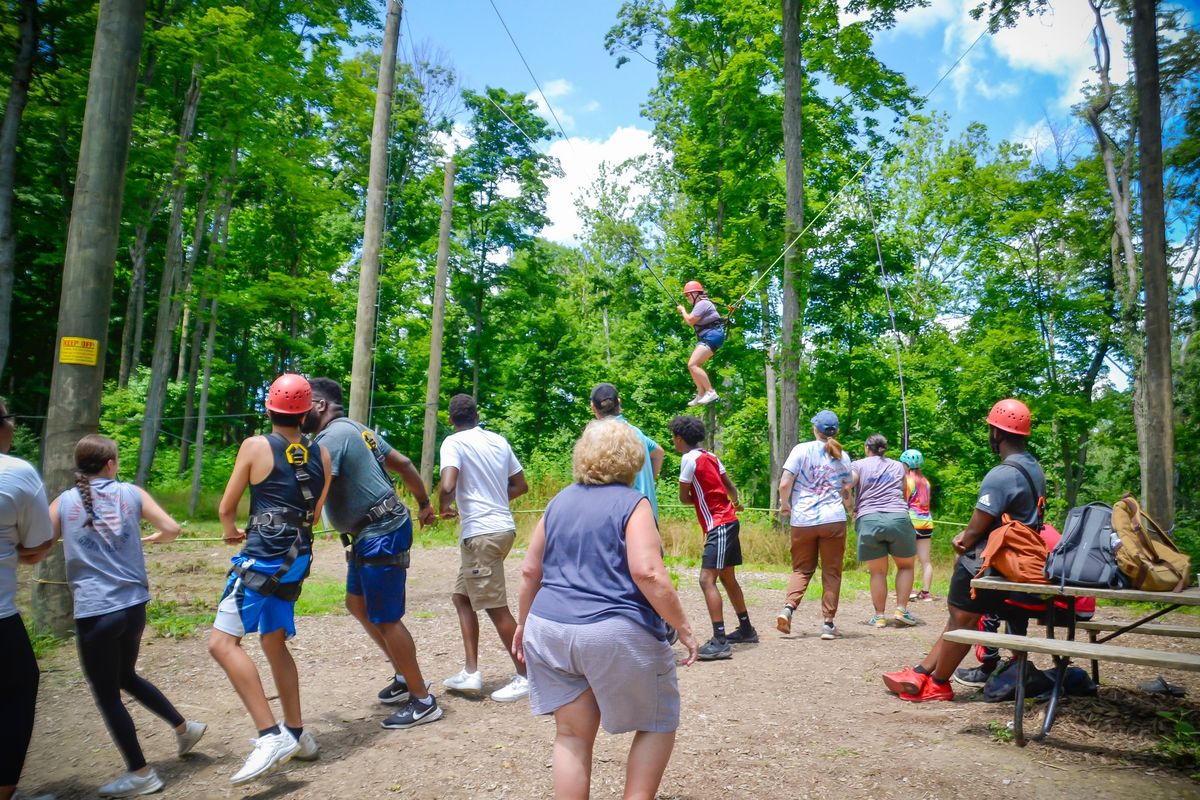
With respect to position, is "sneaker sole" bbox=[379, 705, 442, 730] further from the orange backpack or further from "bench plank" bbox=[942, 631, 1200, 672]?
the orange backpack

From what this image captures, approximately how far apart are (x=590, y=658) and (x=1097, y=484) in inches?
1380

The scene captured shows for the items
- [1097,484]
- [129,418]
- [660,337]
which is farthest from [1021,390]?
[129,418]

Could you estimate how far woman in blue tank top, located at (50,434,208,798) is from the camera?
402 centimetres

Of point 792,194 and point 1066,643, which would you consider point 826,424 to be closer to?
point 1066,643

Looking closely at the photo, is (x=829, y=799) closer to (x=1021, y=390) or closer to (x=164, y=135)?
(x=164, y=135)

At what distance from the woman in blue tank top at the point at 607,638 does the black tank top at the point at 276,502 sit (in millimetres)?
1754

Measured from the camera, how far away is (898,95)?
1656 centimetres

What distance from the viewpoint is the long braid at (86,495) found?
4.13 meters

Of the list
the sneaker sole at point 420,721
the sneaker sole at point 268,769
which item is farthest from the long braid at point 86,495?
the sneaker sole at point 420,721

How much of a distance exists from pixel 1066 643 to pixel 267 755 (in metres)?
4.46

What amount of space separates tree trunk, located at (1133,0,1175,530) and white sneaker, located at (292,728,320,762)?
11.0 metres

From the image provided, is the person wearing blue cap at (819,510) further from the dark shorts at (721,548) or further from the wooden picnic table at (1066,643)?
the wooden picnic table at (1066,643)

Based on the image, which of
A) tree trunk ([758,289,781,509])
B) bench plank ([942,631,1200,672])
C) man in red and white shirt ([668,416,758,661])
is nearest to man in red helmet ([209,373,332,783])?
man in red and white shirt ([668,416,758,661])

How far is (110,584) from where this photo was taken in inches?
160
